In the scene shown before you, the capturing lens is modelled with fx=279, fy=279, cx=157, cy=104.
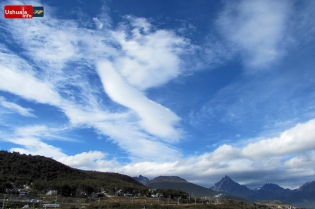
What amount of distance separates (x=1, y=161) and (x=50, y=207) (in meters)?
110

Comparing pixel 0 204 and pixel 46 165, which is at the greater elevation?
pixel 46 165

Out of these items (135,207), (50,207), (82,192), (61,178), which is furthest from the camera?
(61,178)

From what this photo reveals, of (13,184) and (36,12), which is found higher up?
(36,12)

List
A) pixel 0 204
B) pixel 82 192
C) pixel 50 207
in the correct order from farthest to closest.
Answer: pixel 82 192 → pixel 50 207 → pixel 0 204

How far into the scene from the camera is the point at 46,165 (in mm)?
168250

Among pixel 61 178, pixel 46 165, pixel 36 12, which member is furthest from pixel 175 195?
pixel 36 12

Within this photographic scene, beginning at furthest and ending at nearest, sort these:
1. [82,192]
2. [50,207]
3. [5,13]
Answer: [82,192] → [50,207] → [5,13]

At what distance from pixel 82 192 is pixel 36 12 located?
9961cm

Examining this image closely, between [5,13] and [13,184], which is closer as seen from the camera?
[5,13]

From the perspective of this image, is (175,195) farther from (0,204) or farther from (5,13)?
(5,13)

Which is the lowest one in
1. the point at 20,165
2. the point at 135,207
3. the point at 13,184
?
the point at 135,207

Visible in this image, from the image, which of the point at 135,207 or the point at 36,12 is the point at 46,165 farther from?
the point at 36,12

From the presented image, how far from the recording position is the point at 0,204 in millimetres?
60125

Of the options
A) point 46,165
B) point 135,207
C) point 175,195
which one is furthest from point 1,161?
point 135,207
